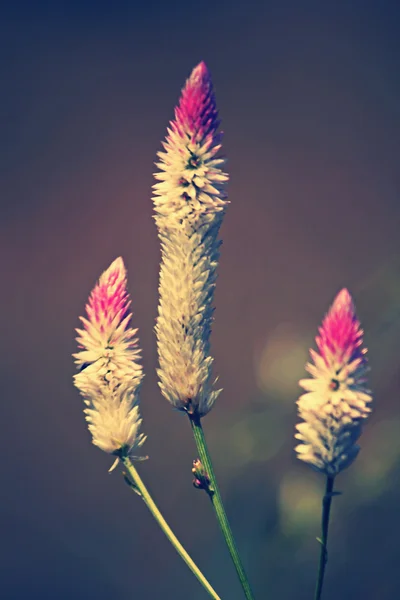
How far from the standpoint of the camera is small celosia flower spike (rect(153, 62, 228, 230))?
23.6 inches

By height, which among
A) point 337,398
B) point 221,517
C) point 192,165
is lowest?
point 221,517

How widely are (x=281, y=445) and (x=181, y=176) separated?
2.26 feet

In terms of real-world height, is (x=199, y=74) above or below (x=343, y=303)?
above

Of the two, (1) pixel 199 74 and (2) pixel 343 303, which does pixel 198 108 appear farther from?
(2) pixel 343 303

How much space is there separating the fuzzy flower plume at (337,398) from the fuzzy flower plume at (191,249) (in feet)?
0.37

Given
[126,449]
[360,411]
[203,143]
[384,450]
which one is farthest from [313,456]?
[384,450]

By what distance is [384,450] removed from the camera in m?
1.12

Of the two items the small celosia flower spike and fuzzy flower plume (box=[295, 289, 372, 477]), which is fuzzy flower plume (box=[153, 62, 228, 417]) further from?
fuzzy flower plume (box=[295, 289, 372, 477])

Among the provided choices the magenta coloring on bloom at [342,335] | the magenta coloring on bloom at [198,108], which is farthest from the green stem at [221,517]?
the magenta coloring on bloom at [198,108]

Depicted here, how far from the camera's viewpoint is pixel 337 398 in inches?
20.6

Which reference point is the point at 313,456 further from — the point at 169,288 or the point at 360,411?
the point at 169,288

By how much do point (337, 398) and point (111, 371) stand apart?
206mm

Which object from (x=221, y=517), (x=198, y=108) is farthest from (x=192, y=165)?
(x=221, y=517)

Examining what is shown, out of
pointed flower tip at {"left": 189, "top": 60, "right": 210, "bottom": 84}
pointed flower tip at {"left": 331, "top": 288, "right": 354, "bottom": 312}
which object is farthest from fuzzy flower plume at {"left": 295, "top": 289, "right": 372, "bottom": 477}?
pointed flower tip at {"left": 189, "top": 60, "right": 210, "bottom": 84}
